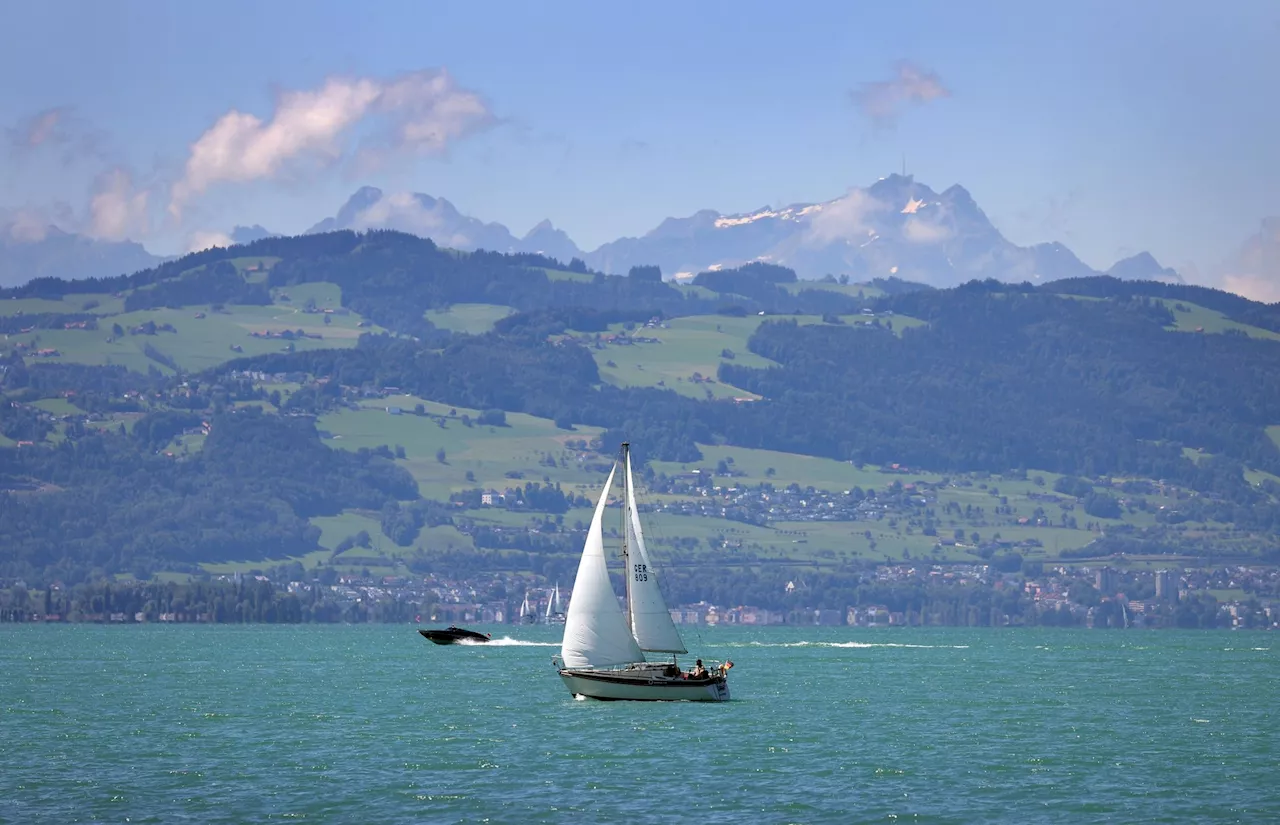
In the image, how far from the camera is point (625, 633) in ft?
309

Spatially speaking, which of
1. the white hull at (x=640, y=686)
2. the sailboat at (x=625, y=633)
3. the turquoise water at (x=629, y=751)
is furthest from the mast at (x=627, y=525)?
the turquoise water at (x=629, y=751)

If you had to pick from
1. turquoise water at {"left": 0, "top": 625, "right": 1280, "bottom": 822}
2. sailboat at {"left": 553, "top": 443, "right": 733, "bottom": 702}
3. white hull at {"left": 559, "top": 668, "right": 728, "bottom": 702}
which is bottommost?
turquoise water at {"left": 0, "top": 625, "right": 1280, "bottom": 822}

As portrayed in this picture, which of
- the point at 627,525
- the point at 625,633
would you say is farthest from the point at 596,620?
→ the point at 627,525

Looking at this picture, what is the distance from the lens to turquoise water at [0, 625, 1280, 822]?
63.5 metres

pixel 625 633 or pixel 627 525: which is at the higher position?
pixel 627 525

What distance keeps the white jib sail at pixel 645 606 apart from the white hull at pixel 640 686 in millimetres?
2184

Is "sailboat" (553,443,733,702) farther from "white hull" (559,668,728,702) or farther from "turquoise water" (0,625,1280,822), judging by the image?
"turquoise water" (0,625,1280,822)

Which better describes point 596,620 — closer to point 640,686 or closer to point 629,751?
point 640,686

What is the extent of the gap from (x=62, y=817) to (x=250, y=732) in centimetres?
2916

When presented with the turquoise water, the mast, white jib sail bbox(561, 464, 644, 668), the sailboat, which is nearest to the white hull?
the sailboat

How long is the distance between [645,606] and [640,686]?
4.55 m

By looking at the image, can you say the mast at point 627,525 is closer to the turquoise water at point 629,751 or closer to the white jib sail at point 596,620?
the white jib sail at point 596,620

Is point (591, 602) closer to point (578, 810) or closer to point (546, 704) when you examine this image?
point (546, 704)

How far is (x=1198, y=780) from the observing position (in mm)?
71250
